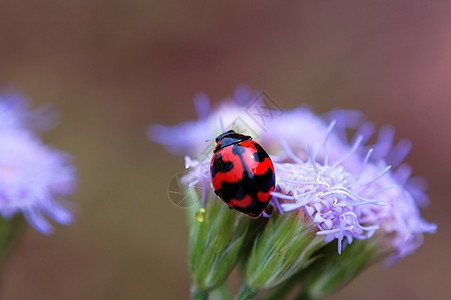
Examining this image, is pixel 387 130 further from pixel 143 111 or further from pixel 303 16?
pixel 143 111

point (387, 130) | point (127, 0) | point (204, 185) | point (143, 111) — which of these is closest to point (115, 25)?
point (127, 0)

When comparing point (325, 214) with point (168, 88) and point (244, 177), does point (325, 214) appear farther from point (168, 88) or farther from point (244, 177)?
point (168, 88)

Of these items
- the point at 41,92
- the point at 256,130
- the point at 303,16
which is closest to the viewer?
the point at 256,130

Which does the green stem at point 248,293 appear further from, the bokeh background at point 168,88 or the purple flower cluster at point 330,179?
the bokeh background at point 168,88

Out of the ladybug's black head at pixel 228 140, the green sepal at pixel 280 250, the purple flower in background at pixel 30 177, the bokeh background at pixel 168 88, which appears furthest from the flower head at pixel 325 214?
the bokeh background at pixel 168 88

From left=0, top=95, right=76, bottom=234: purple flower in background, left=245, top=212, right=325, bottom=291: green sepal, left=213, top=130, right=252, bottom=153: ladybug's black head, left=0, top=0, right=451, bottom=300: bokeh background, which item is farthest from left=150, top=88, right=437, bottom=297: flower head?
left=0, top=0, right=451, bottom=300: bokeh background

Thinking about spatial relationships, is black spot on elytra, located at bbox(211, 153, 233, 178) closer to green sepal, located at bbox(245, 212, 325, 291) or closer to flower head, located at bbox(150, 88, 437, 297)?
flower head, located at bbox(150, 88, 437, 297)

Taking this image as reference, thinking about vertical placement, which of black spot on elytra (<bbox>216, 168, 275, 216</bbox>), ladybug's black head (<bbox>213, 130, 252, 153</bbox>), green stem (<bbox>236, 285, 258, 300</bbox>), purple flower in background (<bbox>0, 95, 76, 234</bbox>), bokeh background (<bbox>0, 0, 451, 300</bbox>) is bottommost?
green stem (<bbox>236, 285, 258, 300</bbox>)
